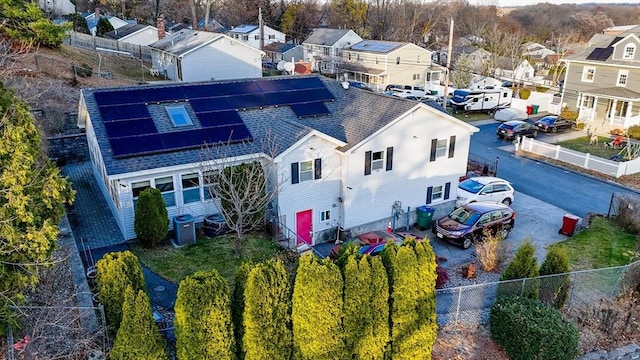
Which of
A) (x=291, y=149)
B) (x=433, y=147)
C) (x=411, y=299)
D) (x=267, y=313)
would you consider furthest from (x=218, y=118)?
(x=411, y=299)

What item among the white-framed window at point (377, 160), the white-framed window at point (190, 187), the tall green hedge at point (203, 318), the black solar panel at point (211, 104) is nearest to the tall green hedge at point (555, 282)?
the white-framed window at point (377, 160)

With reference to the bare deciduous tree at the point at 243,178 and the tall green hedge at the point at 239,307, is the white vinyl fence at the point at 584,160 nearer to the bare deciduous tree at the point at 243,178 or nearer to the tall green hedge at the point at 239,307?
the bare deciduous tree at the point at 243,178

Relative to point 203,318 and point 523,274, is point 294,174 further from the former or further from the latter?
point 203,318

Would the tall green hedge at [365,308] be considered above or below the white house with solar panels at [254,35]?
below

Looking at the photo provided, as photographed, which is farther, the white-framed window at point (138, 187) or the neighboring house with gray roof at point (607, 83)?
the neighboring house with gray roof at point (607, 83)

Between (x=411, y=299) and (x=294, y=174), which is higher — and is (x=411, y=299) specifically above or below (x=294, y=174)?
below
